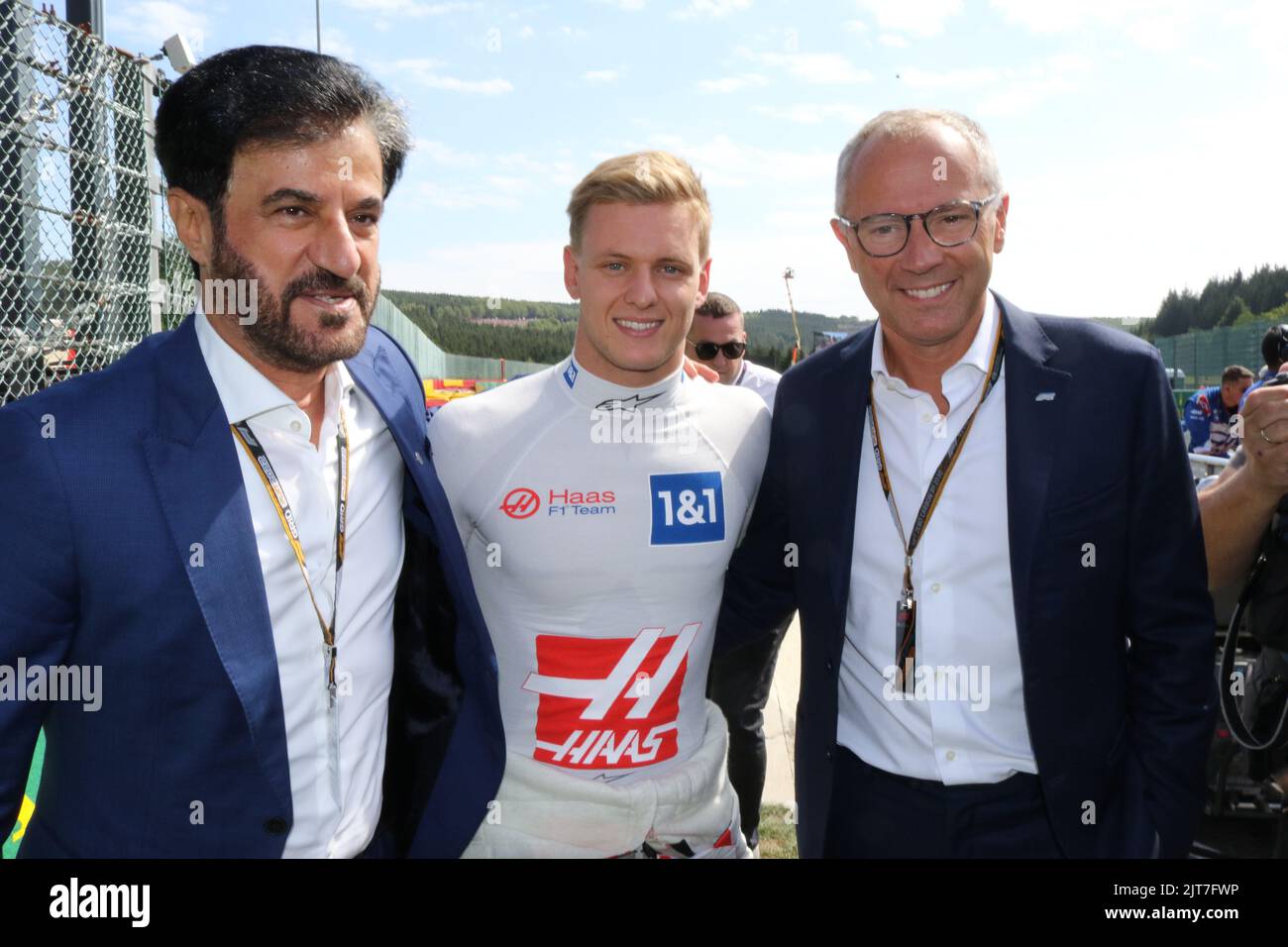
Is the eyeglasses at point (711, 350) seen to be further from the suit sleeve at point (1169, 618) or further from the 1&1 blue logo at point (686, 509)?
the suit sleeve at point (1169, 618)

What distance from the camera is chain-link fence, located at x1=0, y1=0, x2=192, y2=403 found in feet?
13.4

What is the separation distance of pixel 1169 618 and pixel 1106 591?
0.54 feet

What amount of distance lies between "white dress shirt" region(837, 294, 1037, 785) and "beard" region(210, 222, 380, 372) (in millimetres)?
1397

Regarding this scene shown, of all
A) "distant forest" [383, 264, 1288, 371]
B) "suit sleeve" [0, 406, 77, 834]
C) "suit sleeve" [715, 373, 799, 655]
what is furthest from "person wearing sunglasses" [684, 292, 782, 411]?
"distant forest" [383, 264, 1288, 371]

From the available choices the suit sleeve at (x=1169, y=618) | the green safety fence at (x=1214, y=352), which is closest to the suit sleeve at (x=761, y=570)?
the suit sleeve at (x=1169, y=618)

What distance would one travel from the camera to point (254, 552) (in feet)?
6.00

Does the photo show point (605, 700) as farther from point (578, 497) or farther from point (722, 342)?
point (722, 342)

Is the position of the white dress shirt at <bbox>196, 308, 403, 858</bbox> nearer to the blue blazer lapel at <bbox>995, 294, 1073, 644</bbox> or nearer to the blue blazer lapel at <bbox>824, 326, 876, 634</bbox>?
the blue blazer lapel at <bbox>824, 326, 876, 634</bbox>

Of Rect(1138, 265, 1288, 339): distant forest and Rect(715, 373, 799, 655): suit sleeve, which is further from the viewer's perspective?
Rect(1138, 265, 1288, 339): distant forest

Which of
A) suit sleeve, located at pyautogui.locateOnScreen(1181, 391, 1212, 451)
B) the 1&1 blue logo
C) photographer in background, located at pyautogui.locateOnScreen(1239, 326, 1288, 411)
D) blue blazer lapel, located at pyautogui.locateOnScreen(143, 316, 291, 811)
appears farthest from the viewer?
suit sleeve, located at pyautogui.locateOnScreen(1181, 391, 1212, 451)

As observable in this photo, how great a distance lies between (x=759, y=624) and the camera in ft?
9.30
